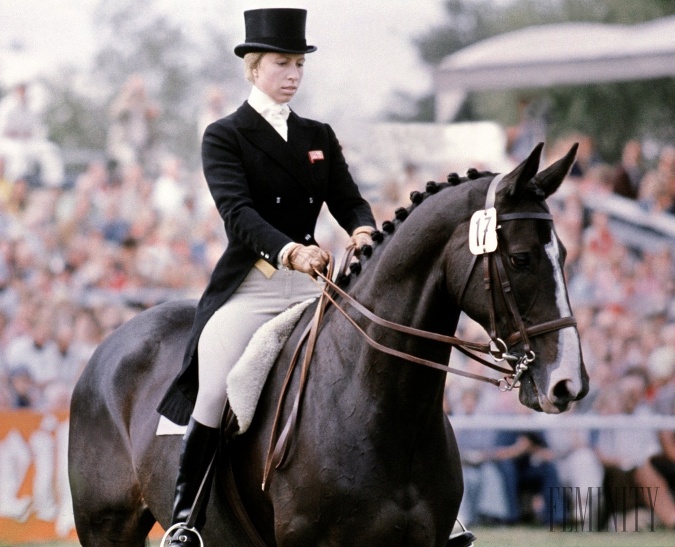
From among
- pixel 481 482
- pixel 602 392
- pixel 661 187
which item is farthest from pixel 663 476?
pixel 661 187

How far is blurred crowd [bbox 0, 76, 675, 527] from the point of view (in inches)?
456

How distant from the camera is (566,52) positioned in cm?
1600

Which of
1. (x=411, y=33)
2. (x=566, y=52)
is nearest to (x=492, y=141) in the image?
(x=566, y=52)

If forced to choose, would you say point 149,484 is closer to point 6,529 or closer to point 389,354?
point 389,354

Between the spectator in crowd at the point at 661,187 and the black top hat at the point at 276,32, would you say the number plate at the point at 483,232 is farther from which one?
the spectator in crowd at the point at 661,187

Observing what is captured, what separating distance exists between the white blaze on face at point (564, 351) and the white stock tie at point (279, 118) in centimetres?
170

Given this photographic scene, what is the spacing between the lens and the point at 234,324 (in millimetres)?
5684

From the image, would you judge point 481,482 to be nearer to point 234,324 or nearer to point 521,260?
point 234,324

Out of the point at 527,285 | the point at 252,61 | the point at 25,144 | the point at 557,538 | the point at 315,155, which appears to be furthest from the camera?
the point at 25,144

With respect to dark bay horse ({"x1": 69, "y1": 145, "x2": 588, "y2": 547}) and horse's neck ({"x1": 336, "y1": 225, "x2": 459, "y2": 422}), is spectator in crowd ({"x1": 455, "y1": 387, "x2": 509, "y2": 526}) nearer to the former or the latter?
dark bay horse ({"x1": 69, "y1": 145, "x2": 588, "y2": 547})

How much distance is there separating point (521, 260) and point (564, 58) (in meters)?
11.9

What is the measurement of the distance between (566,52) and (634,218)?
2.87m

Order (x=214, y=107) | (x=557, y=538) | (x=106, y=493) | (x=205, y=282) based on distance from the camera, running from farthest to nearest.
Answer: (x=214, y=107) < (x=205, y=282) < (x=557, y=538) < (x=106, y=493)

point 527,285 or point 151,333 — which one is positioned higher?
point 527,285
